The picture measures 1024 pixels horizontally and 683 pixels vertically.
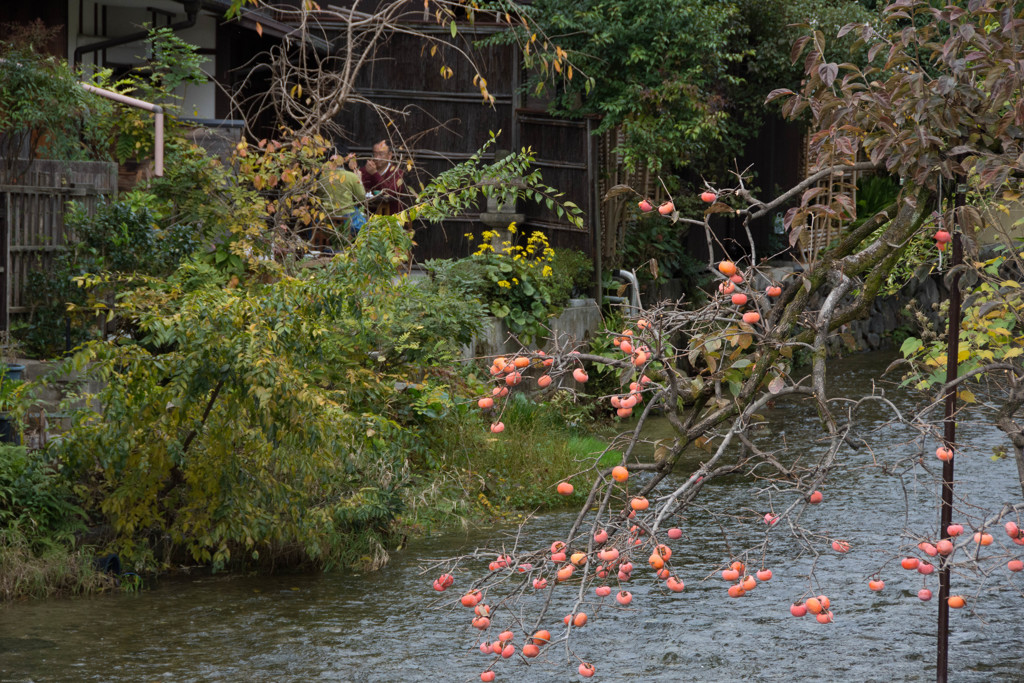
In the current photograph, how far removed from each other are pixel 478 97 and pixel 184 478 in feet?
29.1

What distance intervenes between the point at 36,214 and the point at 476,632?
5028 millimetres

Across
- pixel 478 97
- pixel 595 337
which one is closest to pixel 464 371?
pixel 595 337

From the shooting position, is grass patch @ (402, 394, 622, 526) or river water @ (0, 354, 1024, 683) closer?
river water @ (0, 354, 1024, 683)

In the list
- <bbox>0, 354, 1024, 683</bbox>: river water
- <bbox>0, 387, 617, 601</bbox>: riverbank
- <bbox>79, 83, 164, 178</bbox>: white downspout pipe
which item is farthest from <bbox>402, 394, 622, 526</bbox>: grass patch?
<bbox>79, 83, 164, 178</bbox>: white downspout pipe

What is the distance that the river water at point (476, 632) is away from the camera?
19.4ft

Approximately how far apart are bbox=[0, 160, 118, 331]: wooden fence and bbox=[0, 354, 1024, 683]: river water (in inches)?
116

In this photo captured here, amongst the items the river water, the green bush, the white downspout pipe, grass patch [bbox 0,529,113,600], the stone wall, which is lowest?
the river water

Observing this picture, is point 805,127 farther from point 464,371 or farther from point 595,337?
Answer: point 464,371

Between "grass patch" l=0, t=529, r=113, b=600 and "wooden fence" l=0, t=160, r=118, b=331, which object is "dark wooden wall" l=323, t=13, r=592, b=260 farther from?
"grass patch" l=0, t=529, r=113, b=600

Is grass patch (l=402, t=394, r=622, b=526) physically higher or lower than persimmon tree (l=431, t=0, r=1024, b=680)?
lower

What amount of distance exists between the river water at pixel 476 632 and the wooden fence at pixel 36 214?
2958 millimetres

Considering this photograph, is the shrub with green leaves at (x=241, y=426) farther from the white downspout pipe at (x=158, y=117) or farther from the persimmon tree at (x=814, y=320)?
the persimmon tree at (x=814, y=320)

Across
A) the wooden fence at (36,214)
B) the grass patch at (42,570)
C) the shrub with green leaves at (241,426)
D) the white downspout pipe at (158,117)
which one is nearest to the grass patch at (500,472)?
the shrub with green leaves at (241,426)

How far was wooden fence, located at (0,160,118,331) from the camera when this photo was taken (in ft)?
28.6
